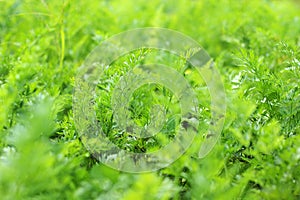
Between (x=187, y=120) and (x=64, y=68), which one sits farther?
(x=64, y=68)

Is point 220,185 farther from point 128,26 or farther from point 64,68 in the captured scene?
point 128,26

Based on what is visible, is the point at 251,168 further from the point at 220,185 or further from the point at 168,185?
the point at 168,185

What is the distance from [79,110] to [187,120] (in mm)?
273

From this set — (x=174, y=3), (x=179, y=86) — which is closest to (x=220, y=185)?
(x=179, y=86)

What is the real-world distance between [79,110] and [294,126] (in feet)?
1.80

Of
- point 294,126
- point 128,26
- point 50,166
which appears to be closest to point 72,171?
point 50,166

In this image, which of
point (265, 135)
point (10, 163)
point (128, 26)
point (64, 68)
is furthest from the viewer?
point (128, 26)

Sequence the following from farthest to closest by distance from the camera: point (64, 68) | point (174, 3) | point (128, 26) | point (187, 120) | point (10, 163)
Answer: point (174, 3), point (128, 26), point (64, 68), point (187, 120), point (10, 163)

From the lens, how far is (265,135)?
3.05 feet

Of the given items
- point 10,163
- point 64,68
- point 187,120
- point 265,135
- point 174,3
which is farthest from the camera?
point 174,3

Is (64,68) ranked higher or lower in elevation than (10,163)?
higher

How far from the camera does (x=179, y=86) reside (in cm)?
113

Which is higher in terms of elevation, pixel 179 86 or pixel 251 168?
pixel 179 86

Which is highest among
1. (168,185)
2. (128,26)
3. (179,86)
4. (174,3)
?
(174,3)
